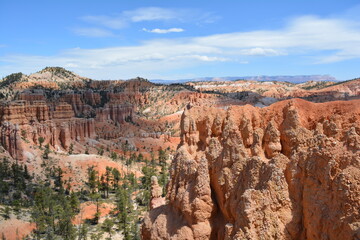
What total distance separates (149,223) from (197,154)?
16.0 ft

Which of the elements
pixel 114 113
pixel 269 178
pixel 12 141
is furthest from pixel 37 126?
pixel 269 178

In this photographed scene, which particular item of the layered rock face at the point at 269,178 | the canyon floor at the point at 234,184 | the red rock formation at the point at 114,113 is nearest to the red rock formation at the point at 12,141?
the canyon floor at the point at 234,184

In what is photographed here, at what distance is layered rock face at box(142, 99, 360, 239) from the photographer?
343 inches

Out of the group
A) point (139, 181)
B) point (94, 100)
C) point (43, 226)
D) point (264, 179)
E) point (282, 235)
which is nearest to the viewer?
point (282, 235)

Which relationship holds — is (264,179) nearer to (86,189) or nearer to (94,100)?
(86,189)

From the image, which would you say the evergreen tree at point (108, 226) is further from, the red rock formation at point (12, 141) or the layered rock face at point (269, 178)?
the red rock formation at point (12, 141)

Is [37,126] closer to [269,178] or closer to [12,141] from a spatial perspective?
[12,141]

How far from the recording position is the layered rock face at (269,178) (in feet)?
28.6

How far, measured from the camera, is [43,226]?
100 feet

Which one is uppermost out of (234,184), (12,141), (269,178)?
(269,178)

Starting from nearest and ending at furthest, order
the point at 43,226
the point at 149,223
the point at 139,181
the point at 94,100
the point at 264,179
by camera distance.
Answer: the point at 264,179, the point at 149,223, the point at 43,226, the point at 139,181, the point at 94,100

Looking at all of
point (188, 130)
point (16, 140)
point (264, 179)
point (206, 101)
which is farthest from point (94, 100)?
point (264, 179)

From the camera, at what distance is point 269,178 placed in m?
10.0

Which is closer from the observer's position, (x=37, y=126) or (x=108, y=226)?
(x=108, y=226)
